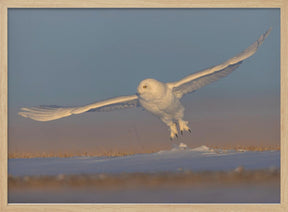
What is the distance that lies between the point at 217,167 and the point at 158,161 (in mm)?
501

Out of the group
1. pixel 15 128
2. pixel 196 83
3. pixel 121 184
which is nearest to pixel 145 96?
pixel 196 83

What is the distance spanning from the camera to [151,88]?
3.91m

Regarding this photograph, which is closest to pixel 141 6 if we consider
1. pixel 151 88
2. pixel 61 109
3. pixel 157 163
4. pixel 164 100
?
pixel 151 88

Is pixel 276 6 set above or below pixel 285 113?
above

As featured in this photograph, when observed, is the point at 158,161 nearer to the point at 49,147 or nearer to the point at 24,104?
the point at 49,147

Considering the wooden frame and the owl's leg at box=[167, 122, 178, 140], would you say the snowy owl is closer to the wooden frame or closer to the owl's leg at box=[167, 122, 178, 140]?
the owl's leg at box=[167, 122, 178, 140]

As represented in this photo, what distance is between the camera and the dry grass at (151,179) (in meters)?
3.45

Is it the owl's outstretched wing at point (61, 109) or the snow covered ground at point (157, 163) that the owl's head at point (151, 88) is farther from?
the snow covered ground at point (157, 163)

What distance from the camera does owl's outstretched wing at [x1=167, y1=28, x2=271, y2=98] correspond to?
3.75 m

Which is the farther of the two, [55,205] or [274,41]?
[274,41]

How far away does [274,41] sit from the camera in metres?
3.62

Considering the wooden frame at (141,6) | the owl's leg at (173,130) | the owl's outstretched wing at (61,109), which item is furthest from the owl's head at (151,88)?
the wooden frame at (141,6)

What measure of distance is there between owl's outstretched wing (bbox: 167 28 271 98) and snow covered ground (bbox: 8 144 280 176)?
516mm

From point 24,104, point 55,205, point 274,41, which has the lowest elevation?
point 55,205
